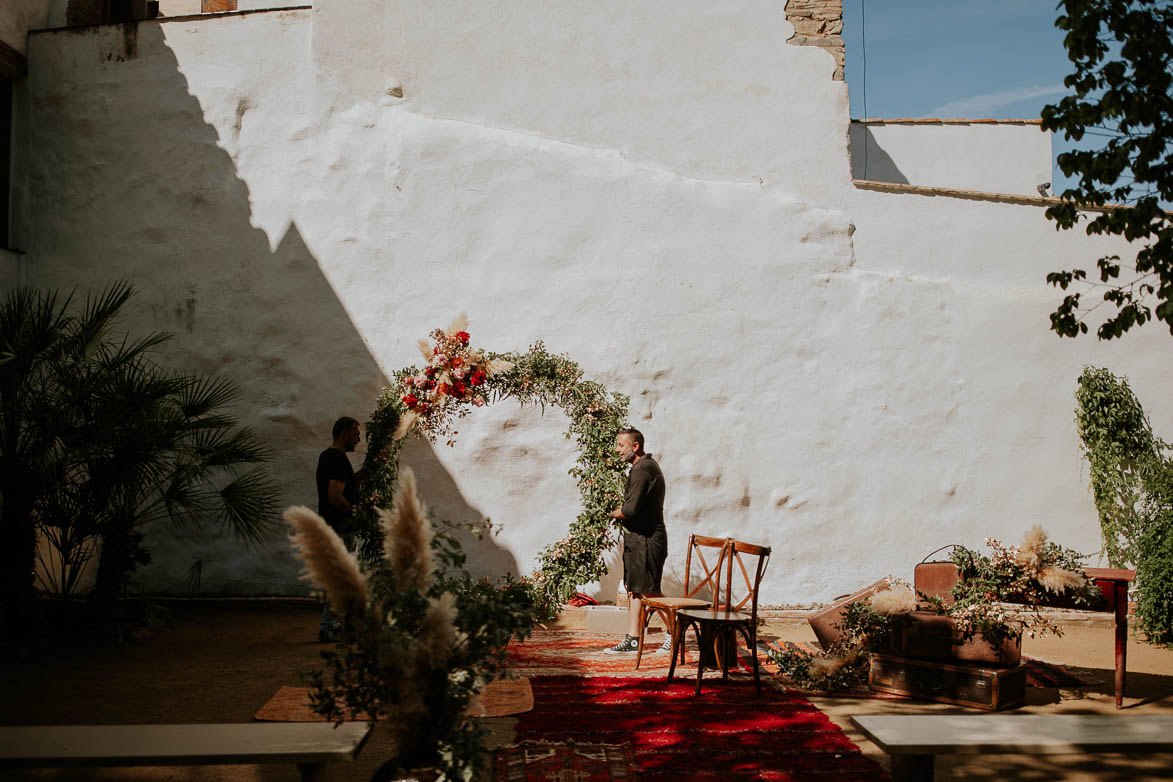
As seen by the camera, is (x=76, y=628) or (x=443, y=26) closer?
(x=76, y=628)

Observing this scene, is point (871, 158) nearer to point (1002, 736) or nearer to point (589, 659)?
point (589, 659)

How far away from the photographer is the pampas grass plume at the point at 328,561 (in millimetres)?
2811

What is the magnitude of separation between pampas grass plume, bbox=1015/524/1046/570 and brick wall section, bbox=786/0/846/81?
18.2ft

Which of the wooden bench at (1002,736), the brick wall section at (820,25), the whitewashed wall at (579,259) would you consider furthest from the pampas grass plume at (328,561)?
the brick wall section at (820,25)

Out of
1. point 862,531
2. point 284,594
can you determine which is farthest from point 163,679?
point 862,531

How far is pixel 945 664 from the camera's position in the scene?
18.9ft

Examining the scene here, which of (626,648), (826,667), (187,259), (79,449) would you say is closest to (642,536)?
(626,648)

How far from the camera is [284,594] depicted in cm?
909

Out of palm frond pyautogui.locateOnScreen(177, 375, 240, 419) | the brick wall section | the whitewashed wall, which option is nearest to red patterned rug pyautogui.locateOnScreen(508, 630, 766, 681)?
the whitewashed wall

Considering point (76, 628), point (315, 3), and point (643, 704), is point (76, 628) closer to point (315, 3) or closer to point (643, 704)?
point (643, 704)

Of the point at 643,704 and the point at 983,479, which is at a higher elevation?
the point at 983,479

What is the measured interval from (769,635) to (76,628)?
18.7 feet

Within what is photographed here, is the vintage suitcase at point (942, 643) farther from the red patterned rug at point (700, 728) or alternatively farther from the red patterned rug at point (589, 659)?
the red patterned rug at point (589, 659)

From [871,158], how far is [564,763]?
35.7 ft
